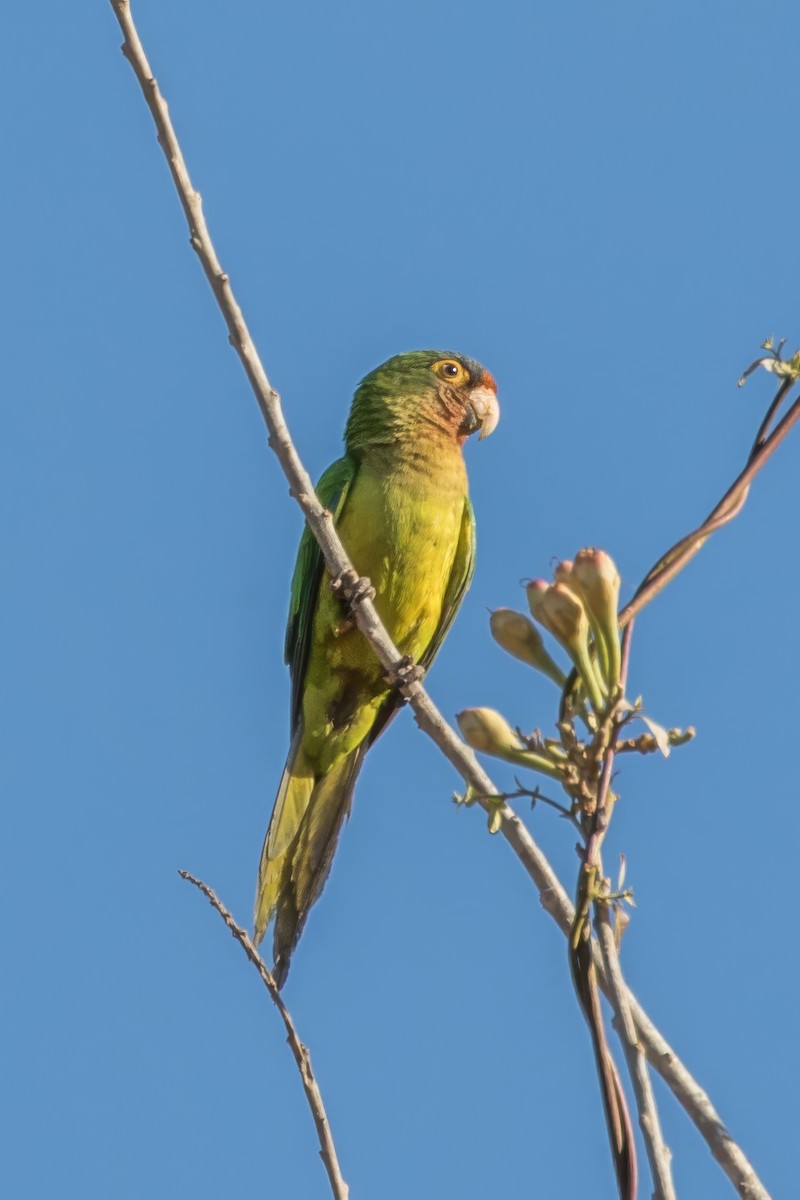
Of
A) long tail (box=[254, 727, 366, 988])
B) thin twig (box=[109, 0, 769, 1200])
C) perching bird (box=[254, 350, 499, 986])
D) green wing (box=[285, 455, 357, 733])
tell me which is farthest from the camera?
green wing (box=[285, 455, 357, 733])

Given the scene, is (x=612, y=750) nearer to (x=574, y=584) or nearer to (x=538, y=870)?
(x=574, y=584)

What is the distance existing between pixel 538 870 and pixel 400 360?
500 cm

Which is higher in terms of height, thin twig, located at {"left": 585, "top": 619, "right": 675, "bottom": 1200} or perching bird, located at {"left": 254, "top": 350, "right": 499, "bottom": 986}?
perching bird, located at {"left": 254, "top": 350, "right": 499, "bottom": 986}

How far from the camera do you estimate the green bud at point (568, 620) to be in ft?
7.04

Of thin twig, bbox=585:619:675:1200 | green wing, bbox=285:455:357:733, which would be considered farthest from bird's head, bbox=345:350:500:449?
thin twig, bbox=585:619:675:1200

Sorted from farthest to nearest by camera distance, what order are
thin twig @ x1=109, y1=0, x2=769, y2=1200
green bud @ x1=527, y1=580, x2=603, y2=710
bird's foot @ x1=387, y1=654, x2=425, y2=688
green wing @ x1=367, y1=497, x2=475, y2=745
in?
1. green wing @ x1=367, y1=497, x2=475, y2=745
2. bird's foot @ x1=387, y1=654, x2=425, y2=688
3. thin twig @ x1=109, y1=0, x2=769, y2=1200
4. green bud @ x1=527, y1=580, x2=603, y2=710

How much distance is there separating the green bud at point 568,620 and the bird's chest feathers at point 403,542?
4.05 metres

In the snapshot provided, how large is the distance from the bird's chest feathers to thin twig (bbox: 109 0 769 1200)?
1619 mm

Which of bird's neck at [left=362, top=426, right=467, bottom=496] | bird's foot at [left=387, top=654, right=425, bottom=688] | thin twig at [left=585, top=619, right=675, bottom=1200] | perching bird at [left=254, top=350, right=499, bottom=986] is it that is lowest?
thin twig at [left=585, top=619, right=675, bottom=1200]

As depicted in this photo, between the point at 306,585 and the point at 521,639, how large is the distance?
4.15 metres

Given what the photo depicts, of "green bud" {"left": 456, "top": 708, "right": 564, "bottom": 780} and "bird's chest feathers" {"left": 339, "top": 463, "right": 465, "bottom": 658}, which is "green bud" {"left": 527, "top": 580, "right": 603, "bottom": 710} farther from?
"bird's chest feathers" {"left": 339, "top": 463, "right": 465, "bottom": 658}

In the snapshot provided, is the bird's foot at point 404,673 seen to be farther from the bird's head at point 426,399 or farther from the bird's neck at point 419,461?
the bird's head at point 426,399

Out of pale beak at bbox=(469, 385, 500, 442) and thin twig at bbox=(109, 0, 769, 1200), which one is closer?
thin twig at bbox=(109, 0, 769, 1200)

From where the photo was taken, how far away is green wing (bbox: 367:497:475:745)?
6.71 metres
